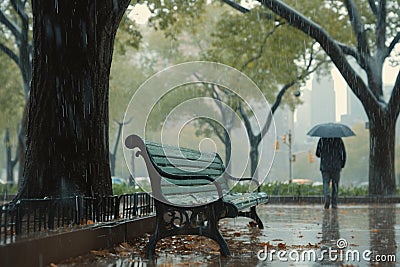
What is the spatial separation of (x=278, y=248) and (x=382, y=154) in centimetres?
1572

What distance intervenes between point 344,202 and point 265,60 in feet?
24.8

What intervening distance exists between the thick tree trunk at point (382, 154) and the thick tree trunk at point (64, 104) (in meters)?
15.5

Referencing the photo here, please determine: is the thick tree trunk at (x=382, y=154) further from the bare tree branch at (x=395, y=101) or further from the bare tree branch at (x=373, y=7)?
the bare tree branch at (x=373, y=7)

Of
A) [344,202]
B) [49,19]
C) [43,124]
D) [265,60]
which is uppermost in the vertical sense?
[265,60]

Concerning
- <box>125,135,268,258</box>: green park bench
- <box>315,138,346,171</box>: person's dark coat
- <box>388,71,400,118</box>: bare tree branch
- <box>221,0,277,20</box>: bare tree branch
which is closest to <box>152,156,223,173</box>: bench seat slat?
<box>125,135,268,258</box>: green park bench

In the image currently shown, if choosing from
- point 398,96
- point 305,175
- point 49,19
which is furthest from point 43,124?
point 305,175

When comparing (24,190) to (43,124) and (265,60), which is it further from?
(265,60)

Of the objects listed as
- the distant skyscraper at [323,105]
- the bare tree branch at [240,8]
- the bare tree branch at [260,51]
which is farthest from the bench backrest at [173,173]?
the distant skyscraper at [323,105]

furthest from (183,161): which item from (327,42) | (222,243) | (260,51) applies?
(260,51)

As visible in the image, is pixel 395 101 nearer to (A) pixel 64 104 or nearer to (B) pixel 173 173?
(A) pixel 64 104

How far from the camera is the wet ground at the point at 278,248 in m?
7.13

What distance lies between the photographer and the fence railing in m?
6.29

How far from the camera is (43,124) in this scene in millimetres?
9062

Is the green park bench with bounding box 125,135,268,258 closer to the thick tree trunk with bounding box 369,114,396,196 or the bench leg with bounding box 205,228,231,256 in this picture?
the bench leg with bounding box 205,228,231,256
